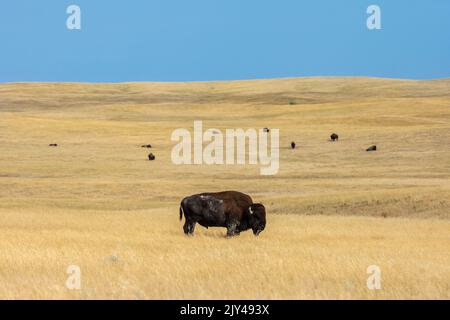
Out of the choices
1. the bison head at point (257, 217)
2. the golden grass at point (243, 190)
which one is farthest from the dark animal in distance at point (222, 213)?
the golden grass at point (243, 190)

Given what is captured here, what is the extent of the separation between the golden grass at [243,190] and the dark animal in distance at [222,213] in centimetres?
45

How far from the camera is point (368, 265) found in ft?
40.1

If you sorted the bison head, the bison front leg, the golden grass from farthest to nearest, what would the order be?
the bison head, the bison front leg, the golden grass

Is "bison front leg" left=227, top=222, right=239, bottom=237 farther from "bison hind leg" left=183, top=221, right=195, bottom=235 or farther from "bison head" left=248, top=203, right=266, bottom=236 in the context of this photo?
"bison hind leg" left=183, top=221, right=195, bottom=235

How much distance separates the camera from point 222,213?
18141 millimetres

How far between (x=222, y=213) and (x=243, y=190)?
18.7 m

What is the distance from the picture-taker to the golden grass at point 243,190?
35.7 feet

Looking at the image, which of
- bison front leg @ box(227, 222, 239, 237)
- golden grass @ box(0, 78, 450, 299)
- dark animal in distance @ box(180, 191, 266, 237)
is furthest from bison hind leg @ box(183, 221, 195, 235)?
bison front leg @ box(227, 222, 239, 237)

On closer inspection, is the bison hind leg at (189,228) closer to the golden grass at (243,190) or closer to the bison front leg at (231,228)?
the golden grass at (243,190)

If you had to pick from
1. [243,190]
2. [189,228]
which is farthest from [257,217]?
[243,190]

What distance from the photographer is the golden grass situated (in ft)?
35.7
